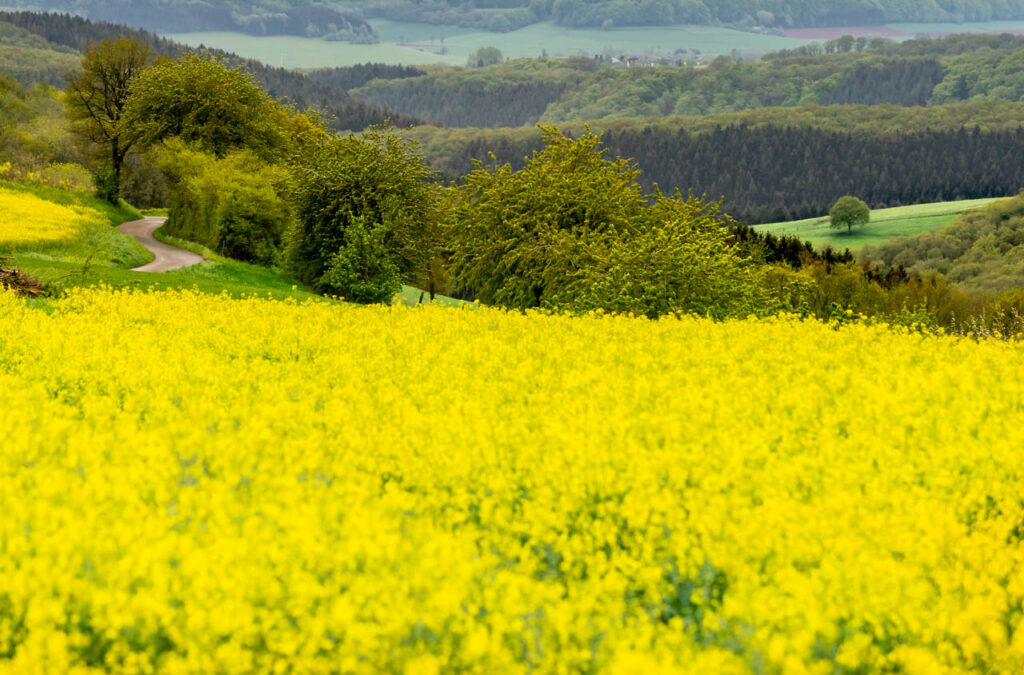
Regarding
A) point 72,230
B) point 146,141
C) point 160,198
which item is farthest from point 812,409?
point 160,198

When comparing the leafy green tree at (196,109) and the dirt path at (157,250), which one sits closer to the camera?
the dirt path at (157,250)

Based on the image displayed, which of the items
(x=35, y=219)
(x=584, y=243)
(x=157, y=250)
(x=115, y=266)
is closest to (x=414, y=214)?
(x=584, y=243)

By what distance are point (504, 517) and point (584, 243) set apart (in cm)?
3420

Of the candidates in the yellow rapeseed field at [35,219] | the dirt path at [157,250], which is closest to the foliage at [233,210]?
the dirt path at [157,250]

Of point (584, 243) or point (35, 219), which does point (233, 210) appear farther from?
point (584, 243)

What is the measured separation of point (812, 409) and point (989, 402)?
2605 millimetres

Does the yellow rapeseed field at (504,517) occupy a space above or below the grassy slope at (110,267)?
above

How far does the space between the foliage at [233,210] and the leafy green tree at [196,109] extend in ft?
26.2

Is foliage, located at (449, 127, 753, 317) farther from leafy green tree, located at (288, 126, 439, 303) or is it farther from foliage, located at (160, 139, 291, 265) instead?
foliage, located at (160, 139, 291, 265)

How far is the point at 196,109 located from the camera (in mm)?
73875

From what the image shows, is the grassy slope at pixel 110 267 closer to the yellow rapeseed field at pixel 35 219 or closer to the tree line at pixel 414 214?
the yellow rapeseed field at pixel 35 219

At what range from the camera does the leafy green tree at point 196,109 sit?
7338 cm

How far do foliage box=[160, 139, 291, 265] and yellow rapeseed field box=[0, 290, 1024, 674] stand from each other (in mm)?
49094

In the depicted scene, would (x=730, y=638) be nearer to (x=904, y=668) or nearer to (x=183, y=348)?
(x=904, y=668)
